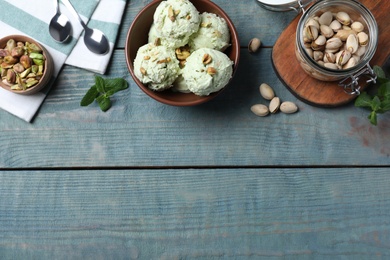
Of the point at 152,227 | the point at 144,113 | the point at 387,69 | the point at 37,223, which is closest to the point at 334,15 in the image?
the point at 387,69

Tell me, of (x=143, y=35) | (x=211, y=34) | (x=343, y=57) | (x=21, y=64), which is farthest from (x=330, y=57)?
(x=21, y=64)

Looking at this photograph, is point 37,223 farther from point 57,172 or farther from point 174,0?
point 174,0

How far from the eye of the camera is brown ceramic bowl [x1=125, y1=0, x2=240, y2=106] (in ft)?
2.68

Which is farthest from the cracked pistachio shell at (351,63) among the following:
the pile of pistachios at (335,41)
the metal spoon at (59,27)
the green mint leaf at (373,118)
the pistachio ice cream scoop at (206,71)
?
the metal spoon at (59,27)

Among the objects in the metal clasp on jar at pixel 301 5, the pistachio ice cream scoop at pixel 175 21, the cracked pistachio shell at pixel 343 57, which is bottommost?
the cracked pistachio shell at pixel 343 57

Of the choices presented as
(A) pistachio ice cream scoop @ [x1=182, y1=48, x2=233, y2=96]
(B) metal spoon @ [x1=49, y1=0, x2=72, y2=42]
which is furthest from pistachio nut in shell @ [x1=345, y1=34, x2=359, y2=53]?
(B) metal spoon @ [x1=49, y1=0, x2=72, y2=42]

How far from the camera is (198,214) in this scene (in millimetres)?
919

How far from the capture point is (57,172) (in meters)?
0.93

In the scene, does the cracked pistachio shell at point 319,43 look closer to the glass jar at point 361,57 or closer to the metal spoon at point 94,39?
the glass jar at point 361,57

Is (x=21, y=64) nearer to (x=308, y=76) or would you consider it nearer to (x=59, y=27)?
(x=59, y=27)

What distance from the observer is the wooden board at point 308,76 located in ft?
2.86

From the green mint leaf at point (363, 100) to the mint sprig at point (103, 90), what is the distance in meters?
0.45

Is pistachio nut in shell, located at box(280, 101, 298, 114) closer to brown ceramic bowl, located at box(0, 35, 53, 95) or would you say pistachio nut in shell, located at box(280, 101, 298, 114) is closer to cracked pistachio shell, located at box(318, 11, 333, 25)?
cracked pistachio shell, located at box(318, 11, 333, 25)

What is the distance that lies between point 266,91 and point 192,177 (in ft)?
0.75
